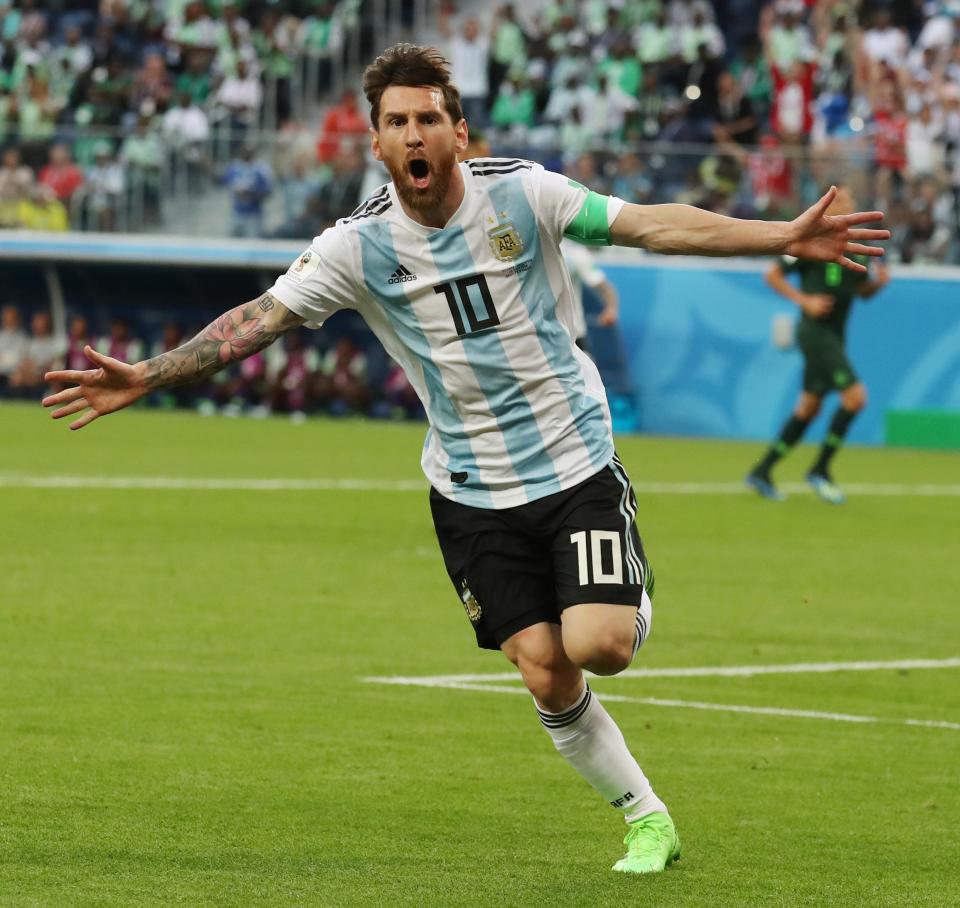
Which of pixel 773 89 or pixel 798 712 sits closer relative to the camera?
pixel 798 712

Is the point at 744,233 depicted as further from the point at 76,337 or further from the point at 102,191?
the point at 76,337

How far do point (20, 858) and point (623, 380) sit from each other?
2361cm

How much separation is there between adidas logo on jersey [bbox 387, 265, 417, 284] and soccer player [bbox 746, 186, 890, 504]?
12052mm

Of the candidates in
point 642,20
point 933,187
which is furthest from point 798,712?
point 642,20

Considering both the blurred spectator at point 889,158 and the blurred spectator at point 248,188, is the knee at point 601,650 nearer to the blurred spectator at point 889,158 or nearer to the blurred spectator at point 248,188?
the blurred spectator at point 889,158

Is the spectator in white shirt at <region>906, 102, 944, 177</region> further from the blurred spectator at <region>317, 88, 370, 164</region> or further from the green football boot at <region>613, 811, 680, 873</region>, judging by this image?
the green football boot at <region>613, 811, 680, 873</region>

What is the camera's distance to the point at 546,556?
6.11 m

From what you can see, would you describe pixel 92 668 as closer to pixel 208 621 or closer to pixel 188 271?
pixel 208 621

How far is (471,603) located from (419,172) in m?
1.27

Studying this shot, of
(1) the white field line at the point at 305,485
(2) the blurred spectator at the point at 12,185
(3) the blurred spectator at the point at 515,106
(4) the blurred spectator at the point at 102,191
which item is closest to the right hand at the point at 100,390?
(1) the white field line at the point at 305,485

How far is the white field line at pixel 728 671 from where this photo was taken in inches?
366

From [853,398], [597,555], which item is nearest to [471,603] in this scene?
[597,555]

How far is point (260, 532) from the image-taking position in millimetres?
15117

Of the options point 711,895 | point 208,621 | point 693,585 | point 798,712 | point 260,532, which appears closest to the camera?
point 711,895
